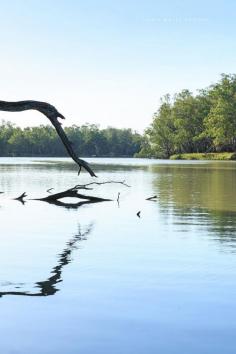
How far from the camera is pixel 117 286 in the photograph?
41.3 feet

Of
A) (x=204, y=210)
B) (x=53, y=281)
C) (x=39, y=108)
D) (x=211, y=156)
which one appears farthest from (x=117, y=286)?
(x=211, y=156)

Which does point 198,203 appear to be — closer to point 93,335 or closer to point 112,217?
point 112,217

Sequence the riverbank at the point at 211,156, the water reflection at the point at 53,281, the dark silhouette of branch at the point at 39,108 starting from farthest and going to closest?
the riverbank at the point at 211,156
the water reflection at the point at 53,281
the dark silhouette of branch at the point at 39,108

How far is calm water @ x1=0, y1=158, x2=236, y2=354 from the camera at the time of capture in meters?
9.17

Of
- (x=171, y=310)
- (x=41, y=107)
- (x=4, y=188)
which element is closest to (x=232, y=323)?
(x=171, y=310)

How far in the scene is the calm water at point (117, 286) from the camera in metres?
9.17

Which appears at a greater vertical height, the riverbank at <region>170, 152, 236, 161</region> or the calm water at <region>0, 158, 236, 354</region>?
the riverbank at <region>170, 152, 236, 161</region>

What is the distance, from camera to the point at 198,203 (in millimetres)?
33969

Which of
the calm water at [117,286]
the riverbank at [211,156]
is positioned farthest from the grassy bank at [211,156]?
the calm water at [117,286]

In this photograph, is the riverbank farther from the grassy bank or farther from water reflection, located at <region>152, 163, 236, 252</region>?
water reflection, located at <region>152, 163, 236, 252</region>

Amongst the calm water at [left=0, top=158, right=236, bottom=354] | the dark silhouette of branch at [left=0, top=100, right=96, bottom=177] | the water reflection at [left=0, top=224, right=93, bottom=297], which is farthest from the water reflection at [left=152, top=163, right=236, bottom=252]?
the dark silhouette of branch at [left=0, top=100, right=96, bottom=177]

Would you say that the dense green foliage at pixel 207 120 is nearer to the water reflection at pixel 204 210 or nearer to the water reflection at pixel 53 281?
the water reflection at pixel 204 210

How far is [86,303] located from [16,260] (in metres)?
4.81

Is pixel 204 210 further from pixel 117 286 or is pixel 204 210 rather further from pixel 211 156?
pixel 211 156
